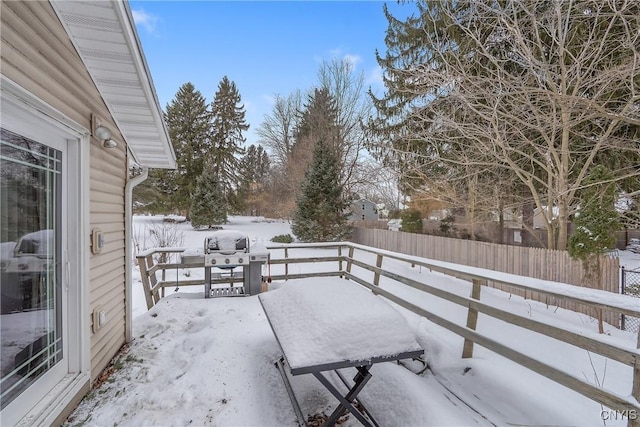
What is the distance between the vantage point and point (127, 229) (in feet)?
11.5

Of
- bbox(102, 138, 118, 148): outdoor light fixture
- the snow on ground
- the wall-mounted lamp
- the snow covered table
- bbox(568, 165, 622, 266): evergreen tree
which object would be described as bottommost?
the snow on ground

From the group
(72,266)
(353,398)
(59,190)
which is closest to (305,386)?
(353,398)

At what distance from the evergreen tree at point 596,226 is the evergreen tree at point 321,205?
343 inches

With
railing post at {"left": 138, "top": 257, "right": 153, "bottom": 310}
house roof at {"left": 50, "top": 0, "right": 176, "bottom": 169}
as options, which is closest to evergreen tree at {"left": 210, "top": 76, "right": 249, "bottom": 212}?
railing post at {"left": 138, "top": 257, "right": 153, "bottom": 310}

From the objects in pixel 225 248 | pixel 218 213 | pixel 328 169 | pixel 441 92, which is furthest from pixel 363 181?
pixel 225 248

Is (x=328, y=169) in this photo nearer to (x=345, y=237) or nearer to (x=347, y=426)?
(x=345, y=237)

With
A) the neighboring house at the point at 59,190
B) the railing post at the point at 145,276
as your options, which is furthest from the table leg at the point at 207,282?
the neighboring house at the point at 59,190

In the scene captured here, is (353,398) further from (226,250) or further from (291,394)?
(226,250)

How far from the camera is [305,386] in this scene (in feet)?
8.27

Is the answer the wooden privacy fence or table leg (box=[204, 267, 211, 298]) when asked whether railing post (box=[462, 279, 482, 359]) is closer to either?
the wooden privacy fence

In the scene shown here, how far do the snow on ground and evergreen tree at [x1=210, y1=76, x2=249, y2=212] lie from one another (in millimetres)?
19253

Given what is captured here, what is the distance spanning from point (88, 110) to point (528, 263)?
25.6ft

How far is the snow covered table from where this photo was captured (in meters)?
1.83

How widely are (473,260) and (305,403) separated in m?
7.07
